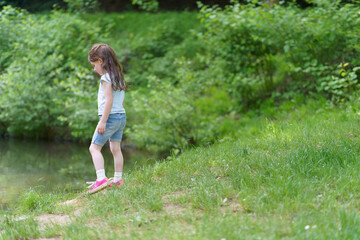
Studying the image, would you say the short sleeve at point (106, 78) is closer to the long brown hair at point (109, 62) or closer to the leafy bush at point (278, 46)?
the long brown hair at point (109, 62)

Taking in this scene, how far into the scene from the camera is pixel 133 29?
17.8m

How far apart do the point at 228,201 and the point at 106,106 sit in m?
1.87

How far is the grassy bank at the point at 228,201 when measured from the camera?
3.29 m

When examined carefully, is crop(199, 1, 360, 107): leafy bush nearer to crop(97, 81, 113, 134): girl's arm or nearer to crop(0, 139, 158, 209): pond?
crop(0, 139, 158, 209): pond

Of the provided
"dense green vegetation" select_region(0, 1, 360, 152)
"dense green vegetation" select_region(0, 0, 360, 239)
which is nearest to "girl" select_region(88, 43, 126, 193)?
"dense green vegetation" select_region(0, 0, 360, 239)

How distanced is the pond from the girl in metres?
1.02

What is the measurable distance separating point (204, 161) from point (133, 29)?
44.0 ft

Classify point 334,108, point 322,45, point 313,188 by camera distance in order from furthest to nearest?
point 322,45 → point 334,108 → point 313,188

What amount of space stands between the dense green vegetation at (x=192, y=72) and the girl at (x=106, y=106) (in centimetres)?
258

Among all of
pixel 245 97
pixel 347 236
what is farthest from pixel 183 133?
pixel 347 236

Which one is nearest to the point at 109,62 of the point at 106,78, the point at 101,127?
the point at 106,78

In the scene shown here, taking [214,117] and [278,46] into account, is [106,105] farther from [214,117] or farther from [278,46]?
[214,117]

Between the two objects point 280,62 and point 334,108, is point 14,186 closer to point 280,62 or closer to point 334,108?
point 334,108

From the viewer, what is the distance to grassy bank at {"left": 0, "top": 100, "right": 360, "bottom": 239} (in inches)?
130
